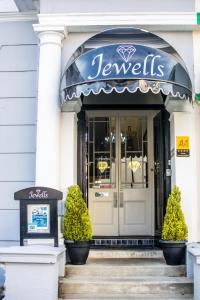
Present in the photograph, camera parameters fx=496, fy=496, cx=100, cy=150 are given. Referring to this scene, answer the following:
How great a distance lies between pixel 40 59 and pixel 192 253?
3.66 meters

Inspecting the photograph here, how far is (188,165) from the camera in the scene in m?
7.68

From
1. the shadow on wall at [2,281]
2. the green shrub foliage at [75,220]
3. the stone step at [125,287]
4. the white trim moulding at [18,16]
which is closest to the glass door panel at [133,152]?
the green shrub foliage at [75,220]

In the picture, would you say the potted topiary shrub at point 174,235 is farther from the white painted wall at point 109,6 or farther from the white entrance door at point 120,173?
the white painted wall at point 109,6

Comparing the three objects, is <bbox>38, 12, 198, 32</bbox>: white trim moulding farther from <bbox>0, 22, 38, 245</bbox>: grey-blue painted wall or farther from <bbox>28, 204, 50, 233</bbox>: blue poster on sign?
<bbox>28, 204, 50, 233</bbox>: blue poster on sign

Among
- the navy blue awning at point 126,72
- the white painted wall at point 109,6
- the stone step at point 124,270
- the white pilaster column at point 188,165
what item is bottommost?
the stone step at point 124,270

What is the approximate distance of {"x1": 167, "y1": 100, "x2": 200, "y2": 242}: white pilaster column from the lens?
752 centimetres

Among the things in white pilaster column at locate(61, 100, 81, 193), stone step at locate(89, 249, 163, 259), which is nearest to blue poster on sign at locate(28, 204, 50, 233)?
white pilaster column at locate(61, 100, 81, 193)

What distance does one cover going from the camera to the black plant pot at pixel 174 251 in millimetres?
7160

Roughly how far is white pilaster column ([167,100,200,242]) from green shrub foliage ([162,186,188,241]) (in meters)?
0.26

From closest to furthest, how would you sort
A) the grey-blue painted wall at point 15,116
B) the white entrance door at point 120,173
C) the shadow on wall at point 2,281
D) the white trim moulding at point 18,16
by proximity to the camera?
1. the shadow on wall at point 2,281
2. the grey-blue painted wall at point 15,116
3. the white trim moulding at point 18,16
4. the white entrance door at point 120,173

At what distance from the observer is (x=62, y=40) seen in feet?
25.7

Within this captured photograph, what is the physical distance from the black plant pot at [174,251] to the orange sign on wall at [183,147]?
1374 mm

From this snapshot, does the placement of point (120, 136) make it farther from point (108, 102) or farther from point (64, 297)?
point (64, 297)

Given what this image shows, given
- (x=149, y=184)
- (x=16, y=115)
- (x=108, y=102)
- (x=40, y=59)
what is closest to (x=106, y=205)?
(x=149, y=184)
